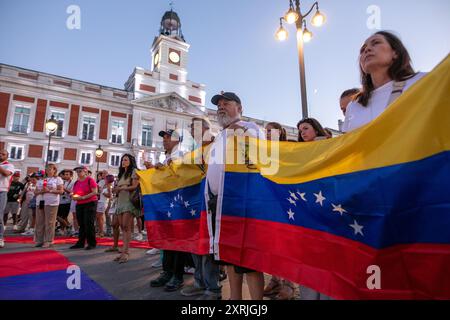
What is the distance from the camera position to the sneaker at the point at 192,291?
112 inches

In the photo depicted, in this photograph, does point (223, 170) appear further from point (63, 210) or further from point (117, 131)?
point (117, 131)

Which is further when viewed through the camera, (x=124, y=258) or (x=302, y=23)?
(x=302, y=23)

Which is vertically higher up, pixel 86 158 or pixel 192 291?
pixel 86 158

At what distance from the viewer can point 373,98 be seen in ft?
5.64

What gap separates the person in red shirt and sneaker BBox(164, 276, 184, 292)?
3.43m

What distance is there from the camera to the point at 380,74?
68.1 inches

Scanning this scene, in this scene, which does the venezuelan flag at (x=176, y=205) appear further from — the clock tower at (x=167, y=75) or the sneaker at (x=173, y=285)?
the clock tower at (x=167, y=75)

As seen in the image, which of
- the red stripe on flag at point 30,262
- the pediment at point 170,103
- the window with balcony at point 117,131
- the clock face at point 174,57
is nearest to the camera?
the red stripe on flag at point 30,262

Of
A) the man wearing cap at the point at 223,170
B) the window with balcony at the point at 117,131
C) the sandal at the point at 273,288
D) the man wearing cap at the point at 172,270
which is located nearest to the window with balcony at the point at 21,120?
the window with balcony at the point at 117,131

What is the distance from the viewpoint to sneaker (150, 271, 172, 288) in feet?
10.3

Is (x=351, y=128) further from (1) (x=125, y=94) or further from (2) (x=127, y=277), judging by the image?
(1) (x=125, y=94)

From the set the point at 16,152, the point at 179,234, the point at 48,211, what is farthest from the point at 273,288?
the point at 16,152

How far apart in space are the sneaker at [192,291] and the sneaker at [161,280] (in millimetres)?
369

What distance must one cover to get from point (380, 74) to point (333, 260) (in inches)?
50.5
